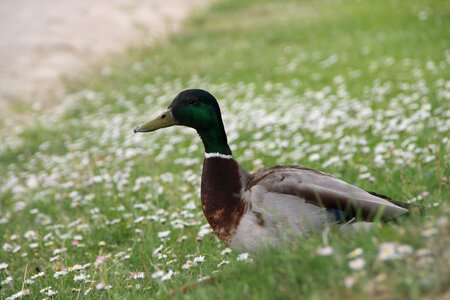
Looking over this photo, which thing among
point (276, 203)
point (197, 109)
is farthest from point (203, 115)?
point (276, 203)

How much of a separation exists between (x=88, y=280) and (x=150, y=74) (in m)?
10.3

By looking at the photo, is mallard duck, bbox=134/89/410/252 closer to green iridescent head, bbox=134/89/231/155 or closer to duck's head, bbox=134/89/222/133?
green iridescent head, bbox=134/89/231/155

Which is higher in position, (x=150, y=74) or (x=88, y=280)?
(x=88, y=280)

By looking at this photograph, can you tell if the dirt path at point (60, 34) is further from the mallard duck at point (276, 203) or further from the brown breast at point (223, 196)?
the mallard duck at point (276, 203)

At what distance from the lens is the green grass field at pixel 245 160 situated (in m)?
3.07

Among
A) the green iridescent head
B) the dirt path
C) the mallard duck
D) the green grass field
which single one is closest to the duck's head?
the green iridescent head

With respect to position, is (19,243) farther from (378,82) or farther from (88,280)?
(378,82)

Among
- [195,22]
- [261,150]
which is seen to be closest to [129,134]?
[261,150]

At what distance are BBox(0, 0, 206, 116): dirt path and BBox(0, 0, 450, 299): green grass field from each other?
2.40 feet

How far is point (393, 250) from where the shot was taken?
2.84 metres

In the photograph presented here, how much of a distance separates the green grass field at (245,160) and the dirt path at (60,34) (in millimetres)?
733

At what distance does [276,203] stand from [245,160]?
3444 millimetres

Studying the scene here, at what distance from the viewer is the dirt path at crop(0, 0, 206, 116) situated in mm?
14810

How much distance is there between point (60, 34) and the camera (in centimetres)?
1745
